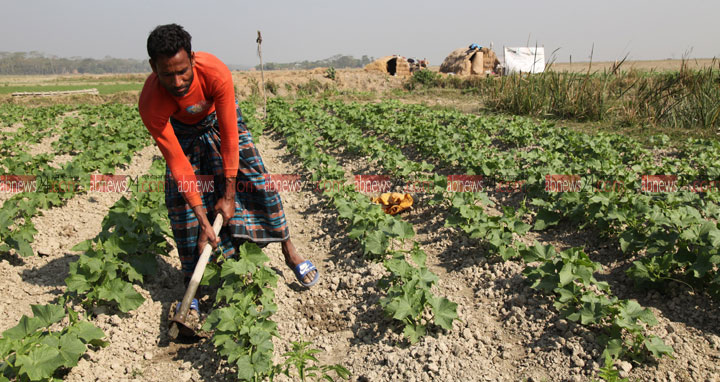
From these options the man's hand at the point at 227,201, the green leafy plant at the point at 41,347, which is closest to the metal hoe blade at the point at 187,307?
the man's hand at the point at 227,201

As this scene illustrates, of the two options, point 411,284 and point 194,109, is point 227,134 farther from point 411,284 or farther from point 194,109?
point 411,284

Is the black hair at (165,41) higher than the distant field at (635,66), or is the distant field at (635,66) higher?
the distant field at (635,66)

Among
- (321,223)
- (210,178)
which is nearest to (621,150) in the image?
(321,223)

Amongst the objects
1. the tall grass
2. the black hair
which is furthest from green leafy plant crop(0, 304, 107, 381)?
the tall grass

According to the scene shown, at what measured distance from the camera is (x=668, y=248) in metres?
2.84

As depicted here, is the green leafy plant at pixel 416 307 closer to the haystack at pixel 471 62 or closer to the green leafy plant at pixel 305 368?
the green leafy plant at pixel 305 368

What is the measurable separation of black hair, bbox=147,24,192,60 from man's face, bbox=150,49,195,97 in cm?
2

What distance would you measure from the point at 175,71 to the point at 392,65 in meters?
29.7

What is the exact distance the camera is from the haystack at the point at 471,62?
1057 inches

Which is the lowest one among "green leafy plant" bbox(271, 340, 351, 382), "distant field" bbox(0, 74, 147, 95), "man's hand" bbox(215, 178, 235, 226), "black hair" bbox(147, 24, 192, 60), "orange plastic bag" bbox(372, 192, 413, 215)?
"green leafy plant" bbox(271, 340, 351, 382)

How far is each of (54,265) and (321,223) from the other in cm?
234

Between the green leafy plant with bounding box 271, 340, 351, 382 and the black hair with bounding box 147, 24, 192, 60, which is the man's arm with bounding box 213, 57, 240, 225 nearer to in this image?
the black hair with bounding box 147, 24, 192, 60

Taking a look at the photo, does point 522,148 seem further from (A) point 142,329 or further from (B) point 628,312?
Answer: (A) point 142,329

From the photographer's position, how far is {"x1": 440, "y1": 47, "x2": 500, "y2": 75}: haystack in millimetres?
26859
